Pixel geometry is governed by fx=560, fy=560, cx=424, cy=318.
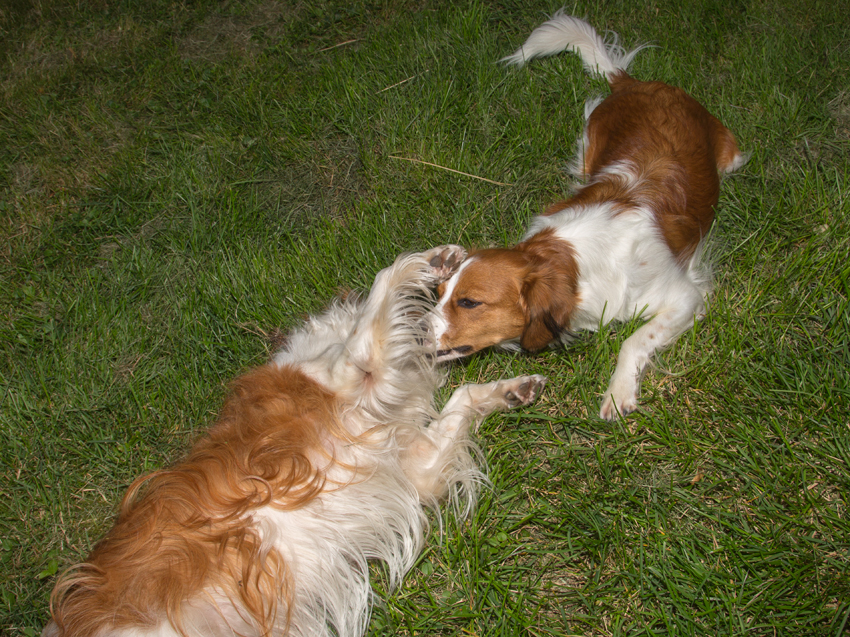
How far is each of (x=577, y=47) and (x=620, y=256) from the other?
1.74 metres

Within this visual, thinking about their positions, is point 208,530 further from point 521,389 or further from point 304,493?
point 521,389

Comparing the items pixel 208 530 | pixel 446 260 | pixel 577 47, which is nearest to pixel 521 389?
pixel 446 260

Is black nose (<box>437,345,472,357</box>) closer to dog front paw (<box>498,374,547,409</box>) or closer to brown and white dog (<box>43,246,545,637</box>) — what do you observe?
brown and white dog (<box>43,246,545,637</box>)

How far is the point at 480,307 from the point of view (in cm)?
240

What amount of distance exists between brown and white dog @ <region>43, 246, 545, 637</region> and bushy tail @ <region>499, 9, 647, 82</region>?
1899 mm

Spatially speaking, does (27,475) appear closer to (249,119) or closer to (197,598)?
(197,598)

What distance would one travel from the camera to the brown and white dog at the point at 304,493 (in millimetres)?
1708

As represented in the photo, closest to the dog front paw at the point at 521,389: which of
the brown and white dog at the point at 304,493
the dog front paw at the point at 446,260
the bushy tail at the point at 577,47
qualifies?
the brown and white dog at the point at 304,493

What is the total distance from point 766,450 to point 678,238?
103 centimetres

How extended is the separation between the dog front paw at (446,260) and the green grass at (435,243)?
1.31ft

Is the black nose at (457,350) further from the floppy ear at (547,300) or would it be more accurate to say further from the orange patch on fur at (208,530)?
the orange patch on fur at (208,530)

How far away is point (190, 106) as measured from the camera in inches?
155

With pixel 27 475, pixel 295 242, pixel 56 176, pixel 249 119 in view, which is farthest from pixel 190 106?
pixel 27 475

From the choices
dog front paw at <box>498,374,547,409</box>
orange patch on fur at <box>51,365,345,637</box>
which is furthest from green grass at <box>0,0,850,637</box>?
orange patch on fur at <box>51,365,345,637</box>
